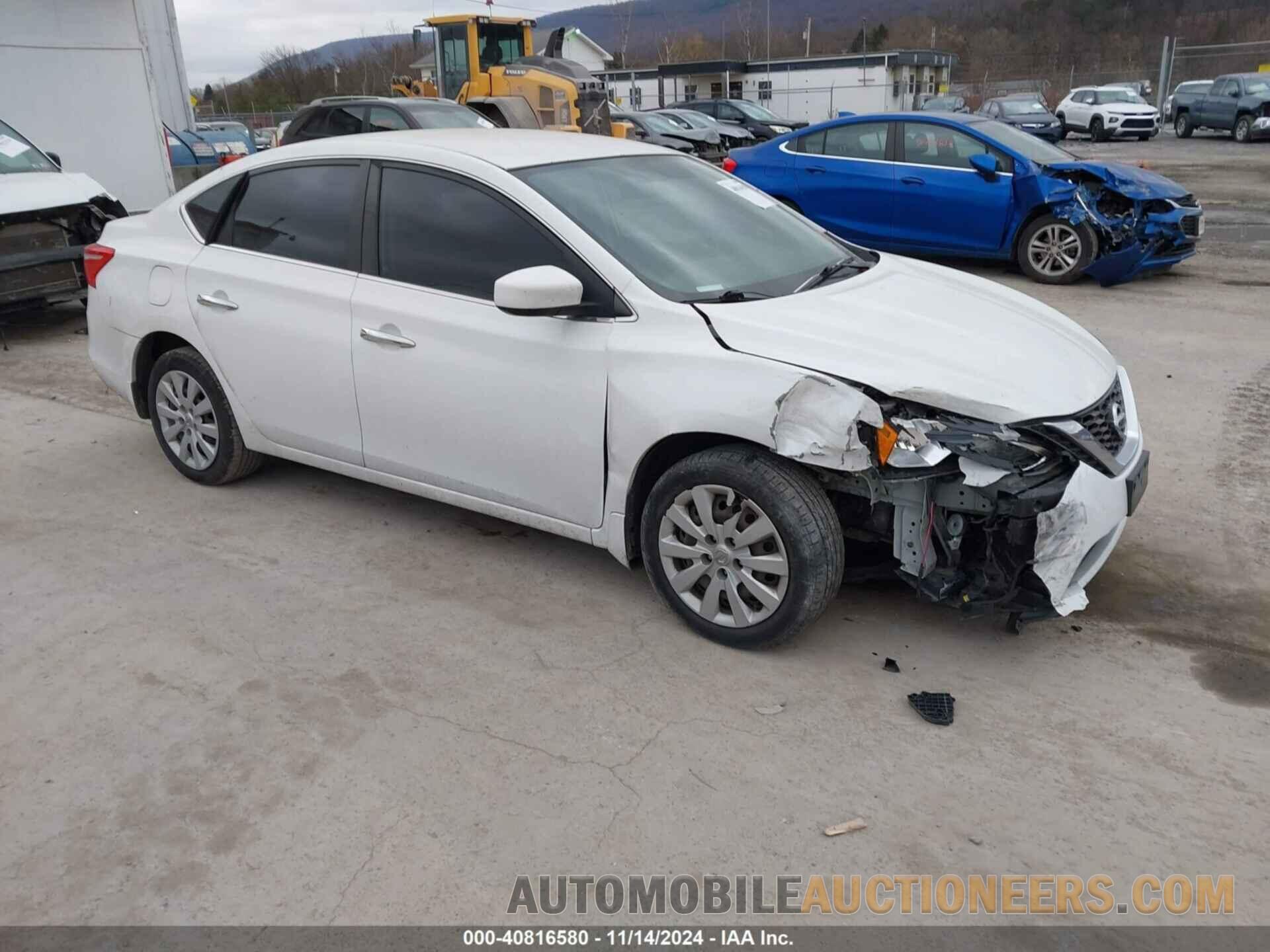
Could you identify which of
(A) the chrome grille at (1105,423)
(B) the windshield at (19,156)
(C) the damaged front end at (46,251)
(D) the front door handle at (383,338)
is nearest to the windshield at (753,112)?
(B) the windshield at (19,156)

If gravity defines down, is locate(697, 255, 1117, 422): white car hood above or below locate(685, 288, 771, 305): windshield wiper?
below

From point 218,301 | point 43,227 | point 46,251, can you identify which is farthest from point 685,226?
point 43,227

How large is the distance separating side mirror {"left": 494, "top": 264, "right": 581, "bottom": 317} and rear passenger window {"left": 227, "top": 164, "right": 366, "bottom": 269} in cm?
111

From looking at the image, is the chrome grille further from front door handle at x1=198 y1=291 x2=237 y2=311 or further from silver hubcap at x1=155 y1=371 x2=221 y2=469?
silver hubcap at x1=155 y1=371 x2=221 y2=469

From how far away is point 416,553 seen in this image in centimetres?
456

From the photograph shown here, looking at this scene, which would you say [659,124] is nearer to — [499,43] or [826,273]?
[499,43]

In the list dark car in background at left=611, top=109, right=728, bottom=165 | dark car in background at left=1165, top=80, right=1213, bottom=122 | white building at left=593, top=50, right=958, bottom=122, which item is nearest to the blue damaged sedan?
dark car in background at left=611, top=109, right=728, bottom=165

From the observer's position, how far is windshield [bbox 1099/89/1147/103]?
3042 centimetres

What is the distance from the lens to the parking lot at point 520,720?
108 inches

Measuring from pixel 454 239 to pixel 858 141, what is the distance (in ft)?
25.0

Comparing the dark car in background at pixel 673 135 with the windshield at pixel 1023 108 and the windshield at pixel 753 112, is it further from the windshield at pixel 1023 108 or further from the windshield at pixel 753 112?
the windshield at pixel 1023 108

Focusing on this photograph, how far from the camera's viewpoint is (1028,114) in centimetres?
2717

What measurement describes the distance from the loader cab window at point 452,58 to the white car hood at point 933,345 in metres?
17.0
